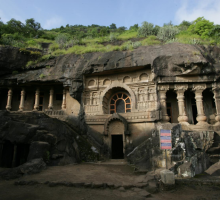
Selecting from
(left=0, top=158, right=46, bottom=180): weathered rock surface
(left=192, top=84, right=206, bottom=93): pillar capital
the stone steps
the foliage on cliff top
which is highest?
the foliage on cliff top

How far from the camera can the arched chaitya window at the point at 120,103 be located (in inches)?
646

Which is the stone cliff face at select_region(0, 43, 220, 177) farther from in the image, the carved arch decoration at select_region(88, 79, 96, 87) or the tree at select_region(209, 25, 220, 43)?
the tree at select_region(209, 25, 220, 43)

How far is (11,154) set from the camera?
1079cm

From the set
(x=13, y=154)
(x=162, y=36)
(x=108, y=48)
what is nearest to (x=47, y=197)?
(x=13, y=154)

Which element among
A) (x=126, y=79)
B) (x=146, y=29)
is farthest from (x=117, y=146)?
(x=146, y=29)

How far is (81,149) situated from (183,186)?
24.3 feet

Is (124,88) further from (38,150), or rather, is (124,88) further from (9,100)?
(9,100)

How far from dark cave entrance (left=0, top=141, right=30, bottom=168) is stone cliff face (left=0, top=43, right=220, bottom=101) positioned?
6427 mm

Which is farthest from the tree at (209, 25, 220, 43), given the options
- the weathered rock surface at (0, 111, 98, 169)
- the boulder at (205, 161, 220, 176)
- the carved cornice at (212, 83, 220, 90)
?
the weathered rock surface at (0, 111, 98, 169)

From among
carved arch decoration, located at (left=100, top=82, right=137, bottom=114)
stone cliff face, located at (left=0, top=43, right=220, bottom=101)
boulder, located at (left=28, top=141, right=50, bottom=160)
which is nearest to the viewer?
boulder, located at (left=28, top=141, right=50, bottom=160)

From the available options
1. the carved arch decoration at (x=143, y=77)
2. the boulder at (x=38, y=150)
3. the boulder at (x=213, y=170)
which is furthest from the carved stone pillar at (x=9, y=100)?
the boulder at (x=213, y=170)

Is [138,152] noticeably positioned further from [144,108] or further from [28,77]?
A: [28,77]

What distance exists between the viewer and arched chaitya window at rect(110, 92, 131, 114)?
1641cm

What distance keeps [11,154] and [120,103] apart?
960 cm
